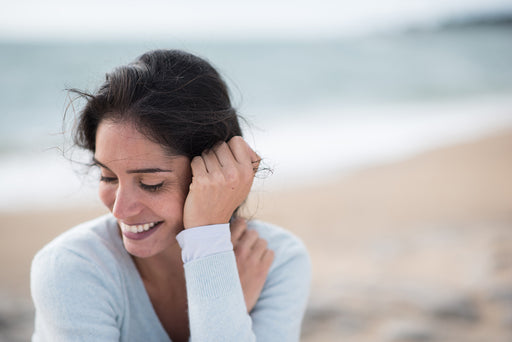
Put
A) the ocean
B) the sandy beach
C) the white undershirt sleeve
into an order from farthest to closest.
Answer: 1. the ocean
2. the sandy beach
3. the white undershirt sleeve

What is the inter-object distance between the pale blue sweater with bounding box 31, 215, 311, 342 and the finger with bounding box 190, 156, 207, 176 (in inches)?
11.6

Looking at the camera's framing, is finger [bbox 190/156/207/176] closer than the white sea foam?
Yes

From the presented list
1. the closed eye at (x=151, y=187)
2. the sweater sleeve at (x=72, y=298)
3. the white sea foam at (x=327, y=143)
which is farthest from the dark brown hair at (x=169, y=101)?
the white sea foam at (x=327, y=143)

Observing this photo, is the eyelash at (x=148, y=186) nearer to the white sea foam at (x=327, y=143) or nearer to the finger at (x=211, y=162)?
the finger at (x=211, y=162)

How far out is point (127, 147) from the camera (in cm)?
152

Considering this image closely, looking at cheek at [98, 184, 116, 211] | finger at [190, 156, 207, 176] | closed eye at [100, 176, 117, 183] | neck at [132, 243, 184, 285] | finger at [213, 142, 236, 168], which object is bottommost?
neck at [132, 243, 184, 285]

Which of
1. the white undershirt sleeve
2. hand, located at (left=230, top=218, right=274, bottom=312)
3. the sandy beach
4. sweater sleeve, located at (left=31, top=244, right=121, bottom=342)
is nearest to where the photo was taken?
sweater sleeve, located at (left=31, top=244, right=121, bottom=342)

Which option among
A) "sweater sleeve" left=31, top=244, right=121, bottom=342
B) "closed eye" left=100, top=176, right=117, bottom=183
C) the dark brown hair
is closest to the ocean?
the dark brown hair

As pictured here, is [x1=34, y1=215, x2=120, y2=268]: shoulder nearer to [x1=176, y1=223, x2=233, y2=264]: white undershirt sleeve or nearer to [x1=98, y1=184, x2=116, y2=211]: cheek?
[x1=98, y1=184, x2=116, y2=211]: cheek

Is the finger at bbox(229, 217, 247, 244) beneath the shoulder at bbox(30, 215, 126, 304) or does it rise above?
above

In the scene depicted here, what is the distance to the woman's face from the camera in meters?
1.53

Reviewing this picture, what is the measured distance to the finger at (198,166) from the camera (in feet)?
5.20

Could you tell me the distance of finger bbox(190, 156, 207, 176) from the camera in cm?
158

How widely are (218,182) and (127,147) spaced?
1.08 ft
